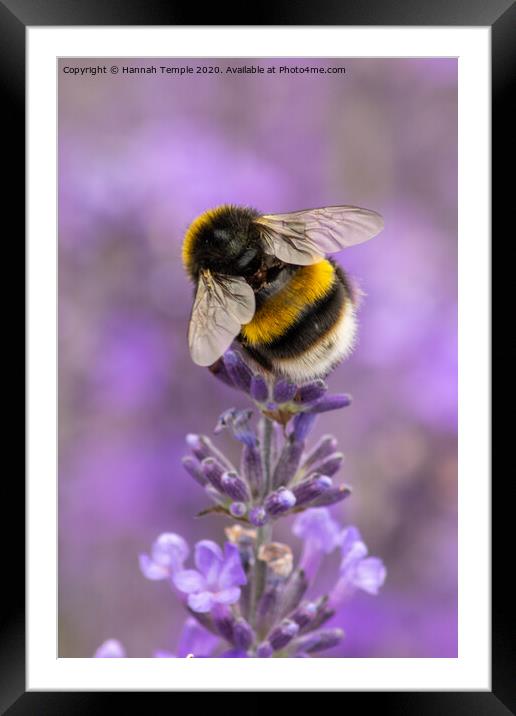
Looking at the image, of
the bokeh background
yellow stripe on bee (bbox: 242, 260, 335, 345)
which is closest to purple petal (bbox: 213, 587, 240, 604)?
yellow stripe on bee (bbox: 242, 260, 335, 345)

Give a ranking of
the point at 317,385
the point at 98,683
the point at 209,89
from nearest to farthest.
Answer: the point at 317,385, the point at 98,683, the point at 209,89

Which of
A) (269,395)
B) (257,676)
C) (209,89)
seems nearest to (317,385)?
(269,395)

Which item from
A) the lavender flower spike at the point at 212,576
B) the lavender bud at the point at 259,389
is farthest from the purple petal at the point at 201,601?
the lavender bud at the point at 259,389

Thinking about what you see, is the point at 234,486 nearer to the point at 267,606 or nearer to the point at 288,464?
the point at 288,464

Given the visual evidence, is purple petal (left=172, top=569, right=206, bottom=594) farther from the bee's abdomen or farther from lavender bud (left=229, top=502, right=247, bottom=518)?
the bee's abdomen

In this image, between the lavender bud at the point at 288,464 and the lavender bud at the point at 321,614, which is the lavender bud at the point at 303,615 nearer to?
the lavender bud at the point at 321,614

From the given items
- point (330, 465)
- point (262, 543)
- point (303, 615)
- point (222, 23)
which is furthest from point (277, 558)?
point (222, 23)

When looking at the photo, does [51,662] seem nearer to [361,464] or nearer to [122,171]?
[361,464]
